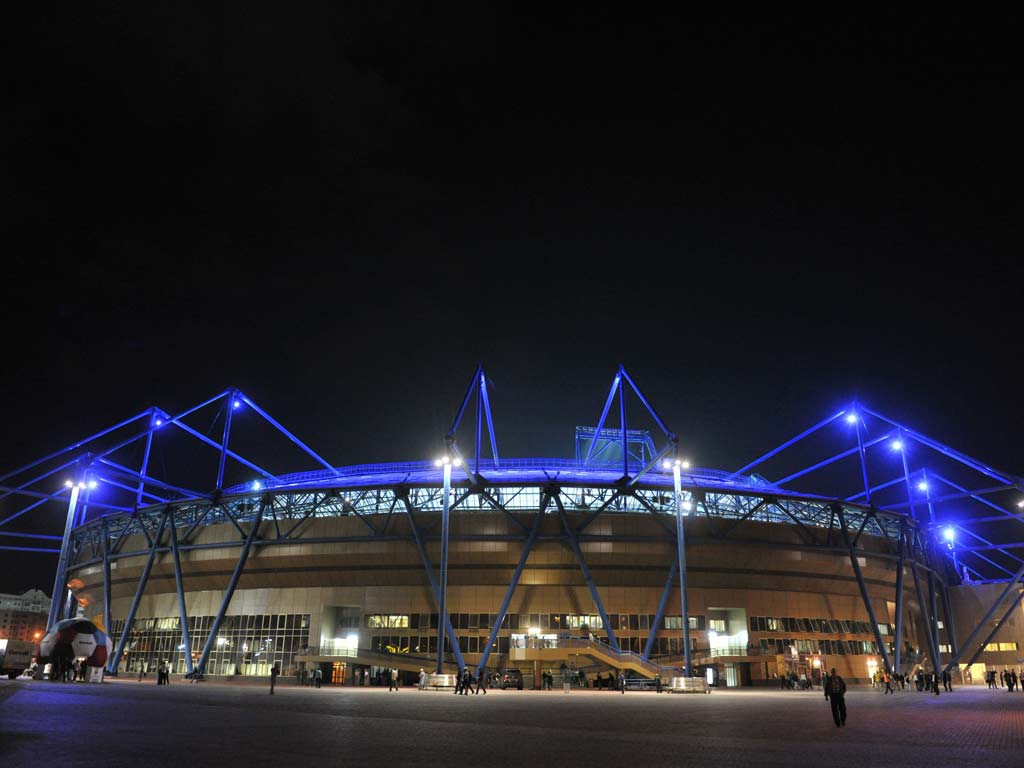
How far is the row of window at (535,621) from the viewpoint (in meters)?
55.1

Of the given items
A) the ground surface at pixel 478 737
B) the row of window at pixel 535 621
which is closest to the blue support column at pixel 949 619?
the row of window at pixel 535 621

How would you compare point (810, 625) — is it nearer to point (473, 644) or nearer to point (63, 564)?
point (473, 644)

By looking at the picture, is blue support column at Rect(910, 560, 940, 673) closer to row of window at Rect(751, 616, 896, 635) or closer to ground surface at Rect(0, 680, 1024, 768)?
row of window at Rect(751, 616, 896, 635)

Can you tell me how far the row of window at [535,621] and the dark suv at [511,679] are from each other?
13.5 feet

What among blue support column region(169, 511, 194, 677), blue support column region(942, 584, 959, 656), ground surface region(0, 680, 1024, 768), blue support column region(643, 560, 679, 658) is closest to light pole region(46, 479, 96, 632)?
blue support column region(169, 511, 194, 677)

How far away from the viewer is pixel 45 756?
9891mm

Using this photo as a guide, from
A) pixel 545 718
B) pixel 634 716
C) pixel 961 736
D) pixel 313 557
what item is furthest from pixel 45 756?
pixel 313 557

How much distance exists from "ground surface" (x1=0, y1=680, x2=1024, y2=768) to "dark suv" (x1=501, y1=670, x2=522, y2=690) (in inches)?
1071

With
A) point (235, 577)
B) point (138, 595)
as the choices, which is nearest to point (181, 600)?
point (138, 595)

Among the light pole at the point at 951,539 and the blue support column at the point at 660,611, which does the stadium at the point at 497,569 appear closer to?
the blue support column at the point at 660,611

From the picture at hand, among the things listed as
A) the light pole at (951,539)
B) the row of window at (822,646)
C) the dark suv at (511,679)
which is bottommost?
the dark suv at (511,679)

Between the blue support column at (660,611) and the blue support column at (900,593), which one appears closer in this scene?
the blue support column at (660,611)

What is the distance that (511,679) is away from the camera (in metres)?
49.5

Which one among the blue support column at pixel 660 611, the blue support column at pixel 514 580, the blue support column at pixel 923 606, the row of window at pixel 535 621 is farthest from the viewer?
the blue support column at pixel 923 606
